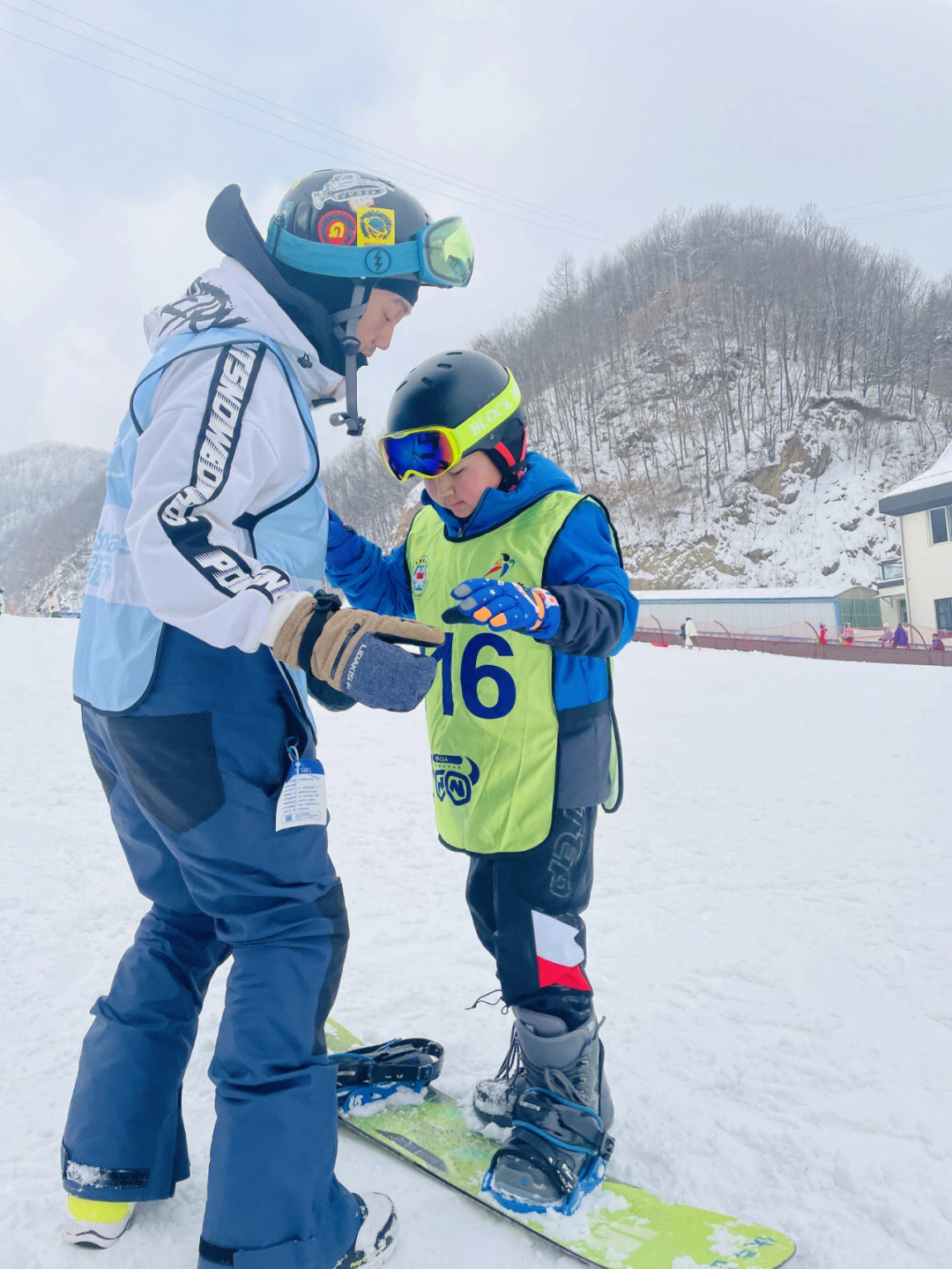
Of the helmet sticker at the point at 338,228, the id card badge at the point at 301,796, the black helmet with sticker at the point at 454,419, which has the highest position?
the helmet sticker at the point at 338,228

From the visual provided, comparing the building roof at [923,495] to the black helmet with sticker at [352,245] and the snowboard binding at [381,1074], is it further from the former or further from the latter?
the snowboard binding at [381,1074]

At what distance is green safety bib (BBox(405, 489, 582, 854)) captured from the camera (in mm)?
2090

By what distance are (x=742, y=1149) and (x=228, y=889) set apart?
4.67 ft

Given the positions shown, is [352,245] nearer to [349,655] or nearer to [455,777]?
[349,655]

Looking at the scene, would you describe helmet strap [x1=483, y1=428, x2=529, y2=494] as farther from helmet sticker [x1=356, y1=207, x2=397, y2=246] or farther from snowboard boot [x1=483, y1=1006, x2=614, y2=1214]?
snowboard boot [x1=483, y1=1006, x2=614, y2=1214]

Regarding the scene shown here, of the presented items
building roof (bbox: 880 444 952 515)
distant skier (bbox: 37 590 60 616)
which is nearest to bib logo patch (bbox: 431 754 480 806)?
distant skier (bbox: 37 590 60 616)

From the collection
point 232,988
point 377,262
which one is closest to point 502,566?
point 377,262

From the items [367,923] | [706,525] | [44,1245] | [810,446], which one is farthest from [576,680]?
[810,446]

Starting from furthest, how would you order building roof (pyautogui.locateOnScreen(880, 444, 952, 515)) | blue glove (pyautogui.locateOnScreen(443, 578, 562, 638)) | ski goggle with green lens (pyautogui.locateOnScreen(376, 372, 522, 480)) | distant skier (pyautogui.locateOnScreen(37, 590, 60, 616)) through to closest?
building roof (pyautogui.locateOnScreen(880, 444, 952, 515)), distant skier (pyautogui.locateOnScreen(37, 590, 60, 616)), ski goggle with green lens (pyautogui.locateOnScreen(376, 372, 522, 480)), blue glove (pyautogui.locateOnScreen(443, 578, 562, 638))

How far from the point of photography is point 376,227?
1954 mm

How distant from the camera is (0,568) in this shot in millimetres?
117938

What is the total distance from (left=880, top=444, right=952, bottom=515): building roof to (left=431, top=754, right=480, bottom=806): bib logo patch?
111ft

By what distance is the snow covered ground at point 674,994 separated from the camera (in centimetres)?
174

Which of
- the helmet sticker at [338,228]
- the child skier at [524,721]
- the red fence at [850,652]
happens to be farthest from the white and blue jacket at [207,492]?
the red fence at [850,652]
